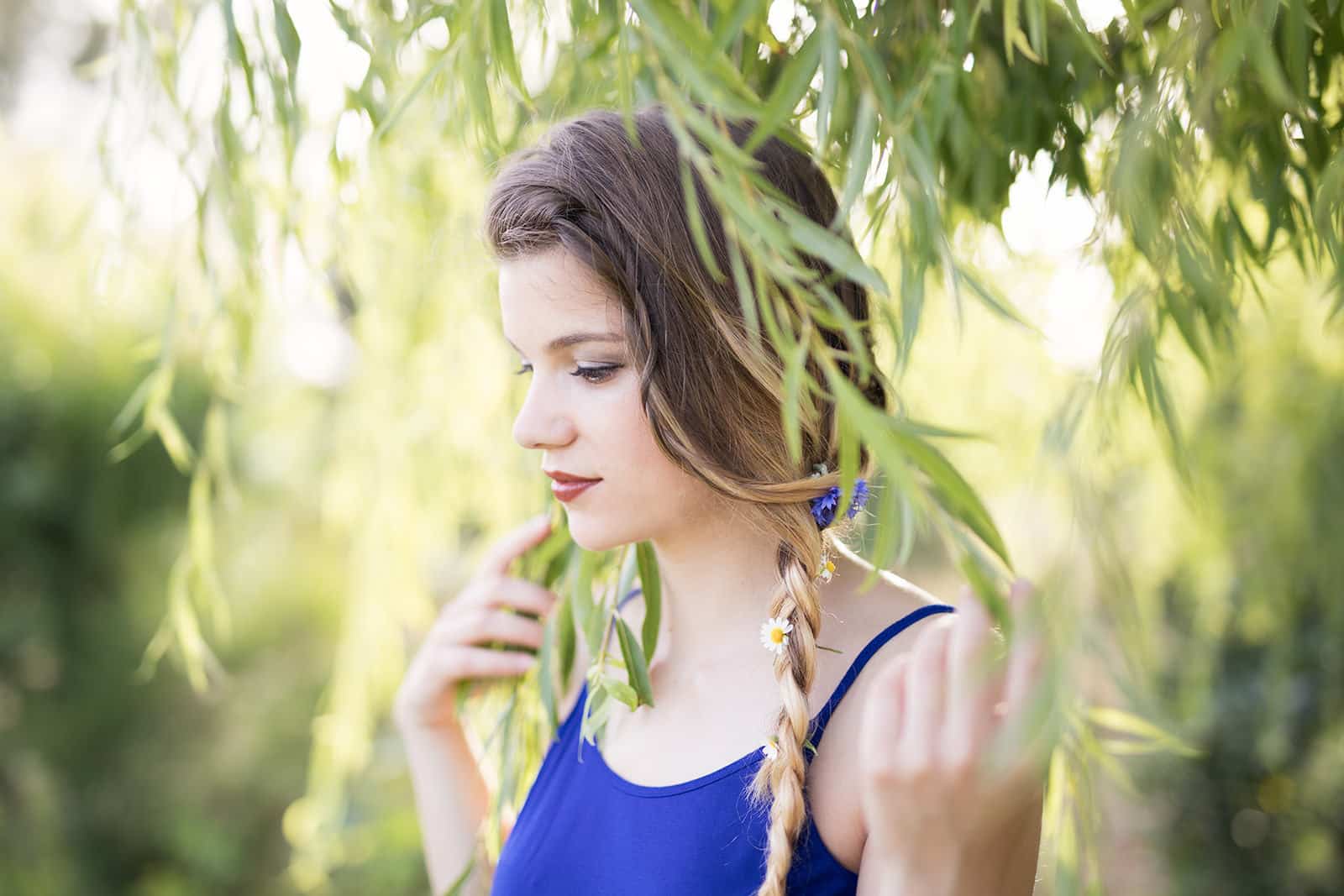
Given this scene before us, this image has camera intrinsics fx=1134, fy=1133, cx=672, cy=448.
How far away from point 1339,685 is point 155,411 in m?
3.38

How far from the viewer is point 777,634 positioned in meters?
0.97

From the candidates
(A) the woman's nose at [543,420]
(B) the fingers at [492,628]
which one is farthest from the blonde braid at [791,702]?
(B) the fingers at [492,628]

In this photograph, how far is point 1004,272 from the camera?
190 cm

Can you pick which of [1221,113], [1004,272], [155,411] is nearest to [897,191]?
[1221,113]

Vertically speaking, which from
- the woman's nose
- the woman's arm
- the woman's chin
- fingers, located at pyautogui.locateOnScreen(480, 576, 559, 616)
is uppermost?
the woman's nose

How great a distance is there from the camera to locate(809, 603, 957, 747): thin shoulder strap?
3.15 ft

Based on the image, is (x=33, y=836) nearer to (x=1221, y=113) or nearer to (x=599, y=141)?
(x=599, y=141)

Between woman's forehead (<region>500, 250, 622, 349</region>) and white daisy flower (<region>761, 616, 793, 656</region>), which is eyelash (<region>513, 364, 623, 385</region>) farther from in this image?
white daisy flower (<region>761, 616, 793, 656</region>)

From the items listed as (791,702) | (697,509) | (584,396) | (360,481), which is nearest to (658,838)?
(791,702)

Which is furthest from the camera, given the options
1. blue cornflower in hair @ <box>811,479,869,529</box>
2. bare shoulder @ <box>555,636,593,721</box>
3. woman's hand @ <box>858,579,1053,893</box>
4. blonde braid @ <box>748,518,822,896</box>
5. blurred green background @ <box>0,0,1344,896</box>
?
bare shoulder @ <box>555,636,593,721</box>

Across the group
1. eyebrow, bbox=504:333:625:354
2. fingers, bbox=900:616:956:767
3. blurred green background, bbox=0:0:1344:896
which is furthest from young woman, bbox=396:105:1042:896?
fingers, bbox=900:616:956:767

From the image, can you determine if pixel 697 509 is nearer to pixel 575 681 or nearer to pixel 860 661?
pixel 860 661

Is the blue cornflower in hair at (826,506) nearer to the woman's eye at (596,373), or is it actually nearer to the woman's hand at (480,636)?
the woman's eye at (596,373)

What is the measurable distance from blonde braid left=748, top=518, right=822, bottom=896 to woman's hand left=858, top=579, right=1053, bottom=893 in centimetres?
23
